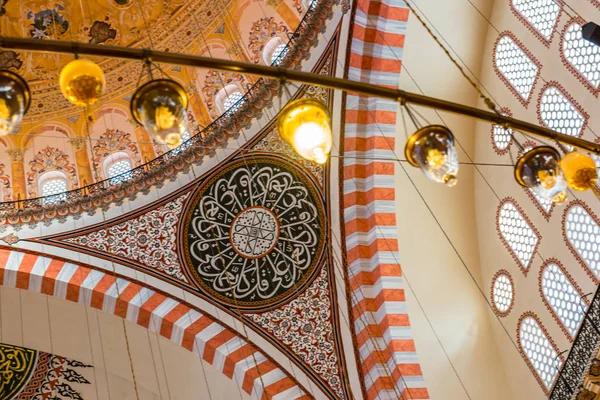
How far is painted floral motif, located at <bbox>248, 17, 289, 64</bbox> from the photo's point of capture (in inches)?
345

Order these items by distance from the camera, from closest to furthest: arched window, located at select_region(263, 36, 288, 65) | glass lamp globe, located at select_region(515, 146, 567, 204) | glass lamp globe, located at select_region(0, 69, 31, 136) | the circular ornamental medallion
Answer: glass lamp globe, located at select_region(0, 69, 31, 136) < glass lamp globe, located at select_region(515, 146, 567, 204) < the circular ornamental medallion < arched window, located at select_region(263, 36, 288, 65)

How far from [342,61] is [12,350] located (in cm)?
581

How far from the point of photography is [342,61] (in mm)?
7207

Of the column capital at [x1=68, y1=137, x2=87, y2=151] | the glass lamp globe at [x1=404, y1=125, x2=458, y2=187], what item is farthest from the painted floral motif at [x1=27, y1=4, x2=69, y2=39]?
the glass lamp globe at [x1=404, y1=125, x2=458, y2=187]

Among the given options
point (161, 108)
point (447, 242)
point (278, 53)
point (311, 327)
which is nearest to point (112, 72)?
point (278, 53)

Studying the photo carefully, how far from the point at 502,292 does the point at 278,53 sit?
398 centimetres

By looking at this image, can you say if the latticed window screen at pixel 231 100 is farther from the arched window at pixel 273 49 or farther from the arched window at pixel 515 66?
the arched window at pixel 515 66

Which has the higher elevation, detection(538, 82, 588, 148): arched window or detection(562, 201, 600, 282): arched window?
detection(538, 82, 588, 148): arched window

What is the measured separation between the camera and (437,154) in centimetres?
304

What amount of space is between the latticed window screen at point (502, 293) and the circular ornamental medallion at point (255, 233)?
209cm

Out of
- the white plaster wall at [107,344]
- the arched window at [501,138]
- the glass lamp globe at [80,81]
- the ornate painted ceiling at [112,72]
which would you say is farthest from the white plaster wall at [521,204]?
the glass lamp globe at [80,81]

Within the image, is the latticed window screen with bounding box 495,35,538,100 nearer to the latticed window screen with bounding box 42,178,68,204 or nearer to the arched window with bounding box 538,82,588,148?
the arched window with bounding box 538,82,588,148

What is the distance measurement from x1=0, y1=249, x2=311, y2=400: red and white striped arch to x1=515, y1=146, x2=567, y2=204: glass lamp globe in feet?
16.2

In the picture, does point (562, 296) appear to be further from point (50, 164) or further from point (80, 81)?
point (50, 164)
